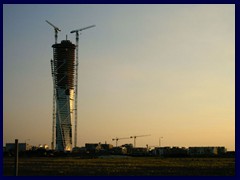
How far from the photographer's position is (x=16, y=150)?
22.0m
